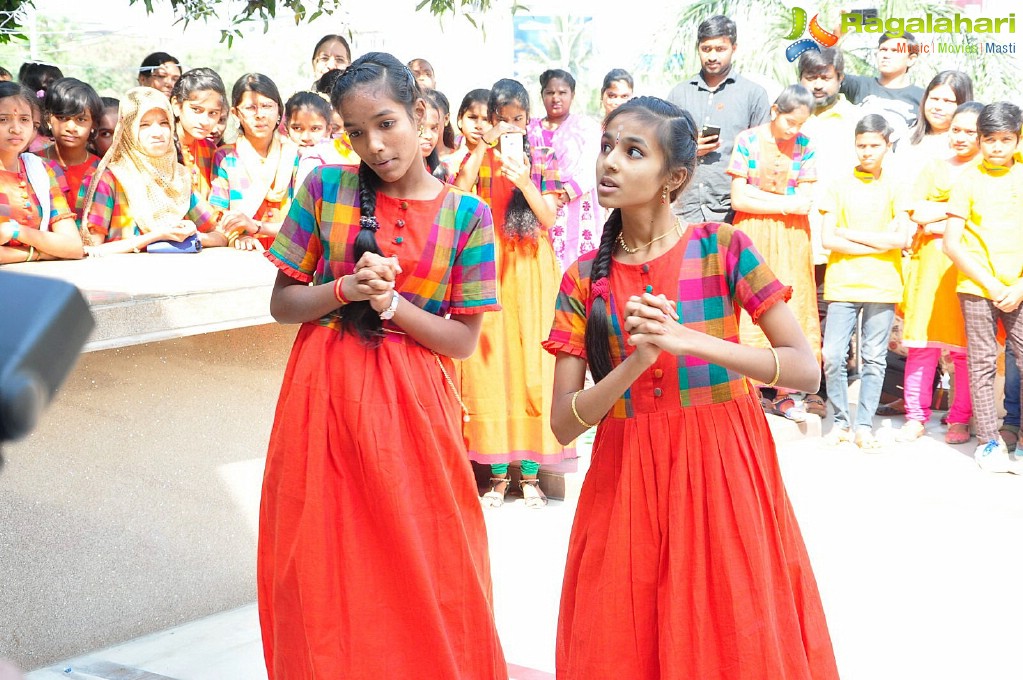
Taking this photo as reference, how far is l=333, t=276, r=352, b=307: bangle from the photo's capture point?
9.85 feet

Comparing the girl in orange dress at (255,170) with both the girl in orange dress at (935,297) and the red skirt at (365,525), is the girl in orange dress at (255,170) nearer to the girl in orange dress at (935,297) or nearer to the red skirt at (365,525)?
the red skirt at (365,525)

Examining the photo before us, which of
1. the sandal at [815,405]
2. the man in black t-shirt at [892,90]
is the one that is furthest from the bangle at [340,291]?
the man in black t-shirt at [892,90]

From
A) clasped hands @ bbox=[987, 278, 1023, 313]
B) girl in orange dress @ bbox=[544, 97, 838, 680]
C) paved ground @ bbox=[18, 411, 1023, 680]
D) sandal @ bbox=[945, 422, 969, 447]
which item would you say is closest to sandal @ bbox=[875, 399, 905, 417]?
sandal @ bbox=[945, 422, 969, 447]

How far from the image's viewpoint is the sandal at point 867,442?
7.25 meters

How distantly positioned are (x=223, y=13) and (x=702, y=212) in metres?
3.66

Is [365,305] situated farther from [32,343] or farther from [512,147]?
[512,147]

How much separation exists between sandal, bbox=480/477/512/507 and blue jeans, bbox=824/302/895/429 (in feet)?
A: 7.88

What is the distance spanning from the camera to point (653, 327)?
2449 mm

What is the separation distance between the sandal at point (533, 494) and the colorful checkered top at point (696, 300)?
337 cm

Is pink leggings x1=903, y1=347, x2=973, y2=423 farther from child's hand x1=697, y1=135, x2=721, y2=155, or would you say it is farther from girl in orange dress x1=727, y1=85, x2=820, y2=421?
child's hand x1=697, y1=135, x2=721, y2=155

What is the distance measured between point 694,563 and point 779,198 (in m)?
5.07

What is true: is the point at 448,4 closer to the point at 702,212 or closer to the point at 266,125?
the point at 266,125

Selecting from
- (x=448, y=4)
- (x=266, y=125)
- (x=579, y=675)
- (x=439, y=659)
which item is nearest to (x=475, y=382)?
(x=266, y=125)

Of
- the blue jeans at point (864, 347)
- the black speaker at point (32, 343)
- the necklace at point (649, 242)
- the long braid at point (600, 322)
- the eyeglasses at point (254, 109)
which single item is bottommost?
the blue jeans at point (864, 347)
